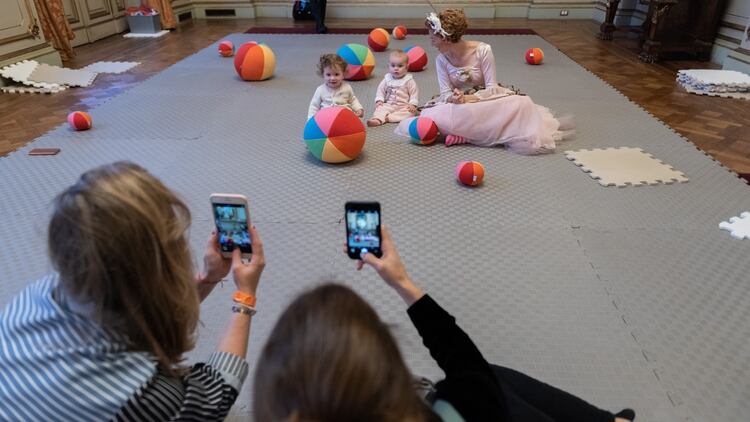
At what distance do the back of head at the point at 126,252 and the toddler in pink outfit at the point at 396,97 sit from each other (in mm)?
2582

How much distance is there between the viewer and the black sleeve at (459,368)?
0.75 meters

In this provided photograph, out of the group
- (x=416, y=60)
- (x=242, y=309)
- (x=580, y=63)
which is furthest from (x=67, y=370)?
(x=580, y=63)

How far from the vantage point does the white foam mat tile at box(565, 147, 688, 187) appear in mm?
2551

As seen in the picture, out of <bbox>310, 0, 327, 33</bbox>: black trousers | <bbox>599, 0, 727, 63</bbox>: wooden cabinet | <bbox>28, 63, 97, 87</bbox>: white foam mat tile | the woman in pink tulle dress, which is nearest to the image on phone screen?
the woman in pink tulle dress

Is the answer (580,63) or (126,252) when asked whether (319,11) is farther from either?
(126,252)

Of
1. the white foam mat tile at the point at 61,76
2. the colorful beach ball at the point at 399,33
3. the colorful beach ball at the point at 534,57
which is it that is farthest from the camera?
the colorful beach ball at the point at 399,33

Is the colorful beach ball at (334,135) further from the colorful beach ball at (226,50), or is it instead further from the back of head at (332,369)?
the colorful beach ball at (226,50)

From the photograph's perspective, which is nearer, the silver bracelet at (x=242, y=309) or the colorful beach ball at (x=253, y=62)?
the silver bracelet at (x=242, y=309)

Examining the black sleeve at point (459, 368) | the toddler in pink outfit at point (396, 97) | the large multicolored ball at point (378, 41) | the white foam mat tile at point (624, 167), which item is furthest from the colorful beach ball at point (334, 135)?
the large multicolored ball at point (378, 41)

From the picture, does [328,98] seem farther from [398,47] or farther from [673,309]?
[398,47]

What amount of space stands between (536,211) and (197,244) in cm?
146

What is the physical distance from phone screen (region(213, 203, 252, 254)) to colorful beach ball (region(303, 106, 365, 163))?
1.53 metres

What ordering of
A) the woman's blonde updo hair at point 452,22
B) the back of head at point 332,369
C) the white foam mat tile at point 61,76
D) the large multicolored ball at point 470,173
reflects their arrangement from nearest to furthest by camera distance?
the back of head at point 332,369 < the large multicolored ball at point 470,173 < the woman's blonde updo hair at point 452,22 < the white foam mat tile at point 61,76

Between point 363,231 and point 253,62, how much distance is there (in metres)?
3.40
